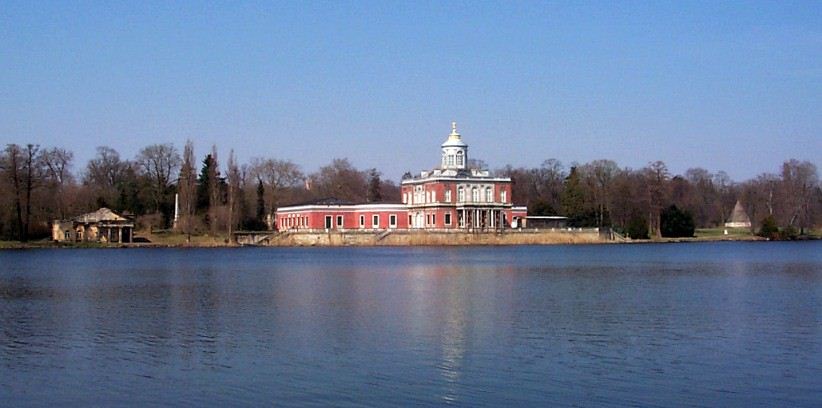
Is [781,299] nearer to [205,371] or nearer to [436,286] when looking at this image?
[436,286]

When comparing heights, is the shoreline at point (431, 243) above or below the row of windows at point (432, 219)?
below

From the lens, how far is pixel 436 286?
122ft

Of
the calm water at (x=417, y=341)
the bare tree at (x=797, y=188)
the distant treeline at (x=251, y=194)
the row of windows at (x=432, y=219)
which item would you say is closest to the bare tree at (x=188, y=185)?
the distant treeline at (x=251, y=194)

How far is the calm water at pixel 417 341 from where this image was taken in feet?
54.3

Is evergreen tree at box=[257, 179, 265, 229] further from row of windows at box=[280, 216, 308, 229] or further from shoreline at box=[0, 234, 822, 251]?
shoreline at box=[0, 234, 822, 251]

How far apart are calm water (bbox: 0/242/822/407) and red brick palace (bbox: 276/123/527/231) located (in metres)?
52.6

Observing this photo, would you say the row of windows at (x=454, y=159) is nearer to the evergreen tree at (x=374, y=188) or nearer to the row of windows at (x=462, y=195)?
the row of windows at (x=462, y=195)

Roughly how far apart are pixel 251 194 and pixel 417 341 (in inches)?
3471

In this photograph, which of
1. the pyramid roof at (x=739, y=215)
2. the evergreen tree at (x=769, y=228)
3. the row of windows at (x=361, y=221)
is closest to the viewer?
the evergreen tree at (x=769, y=228)

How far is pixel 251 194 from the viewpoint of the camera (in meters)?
108

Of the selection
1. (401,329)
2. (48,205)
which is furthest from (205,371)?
(48,205)

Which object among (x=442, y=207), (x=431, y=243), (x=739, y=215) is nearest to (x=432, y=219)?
(x=442, y=207)

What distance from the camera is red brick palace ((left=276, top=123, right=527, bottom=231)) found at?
9412 cm

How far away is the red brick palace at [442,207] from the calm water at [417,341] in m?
52.6
